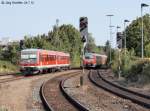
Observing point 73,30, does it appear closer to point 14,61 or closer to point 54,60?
point 14,61

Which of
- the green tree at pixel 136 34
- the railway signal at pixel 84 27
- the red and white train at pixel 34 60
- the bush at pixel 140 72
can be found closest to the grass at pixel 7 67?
the red and white train at pixel 34 60

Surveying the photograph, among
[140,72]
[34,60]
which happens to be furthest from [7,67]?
[140,72]

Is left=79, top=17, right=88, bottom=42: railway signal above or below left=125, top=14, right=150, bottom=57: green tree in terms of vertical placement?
below

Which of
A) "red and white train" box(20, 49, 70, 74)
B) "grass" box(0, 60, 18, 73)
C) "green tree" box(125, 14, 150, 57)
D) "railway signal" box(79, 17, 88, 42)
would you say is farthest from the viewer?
"green tree" box(125, 14, 150, 57)

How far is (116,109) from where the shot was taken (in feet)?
64.8

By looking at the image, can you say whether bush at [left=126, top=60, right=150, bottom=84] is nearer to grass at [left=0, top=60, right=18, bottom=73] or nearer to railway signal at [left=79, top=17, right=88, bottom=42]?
railway signal at [left=79, top=17, right=88, bottom=42]

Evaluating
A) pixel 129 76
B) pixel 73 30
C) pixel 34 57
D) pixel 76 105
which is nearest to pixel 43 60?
pixel 34 57

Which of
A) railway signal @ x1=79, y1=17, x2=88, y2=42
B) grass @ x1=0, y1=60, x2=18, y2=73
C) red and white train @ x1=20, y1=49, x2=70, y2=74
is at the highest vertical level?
railway signal @ x1=79, y1=17, x2=88, y2=42

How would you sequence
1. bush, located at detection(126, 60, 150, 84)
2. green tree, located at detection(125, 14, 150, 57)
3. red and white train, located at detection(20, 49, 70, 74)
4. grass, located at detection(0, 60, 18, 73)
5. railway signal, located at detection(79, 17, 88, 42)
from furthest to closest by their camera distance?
green tree, located at detection(125, 14, 150, 57) → grass, located at detection(0, 60, 18, 73) → red and white train, located at detection(20, 49, 70, 74) → bush, located at detection(126, 60, 150, 84) → railway signal, located at detection(79, 17, 88, 42)

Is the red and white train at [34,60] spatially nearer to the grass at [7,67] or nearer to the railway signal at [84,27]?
the grass at [7,67]

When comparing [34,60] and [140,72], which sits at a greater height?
[34,60]

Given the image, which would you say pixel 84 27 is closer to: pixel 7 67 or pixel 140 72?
pixel 140 72

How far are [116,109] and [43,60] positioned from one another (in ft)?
118

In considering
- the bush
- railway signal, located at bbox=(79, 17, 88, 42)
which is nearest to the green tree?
the bush
